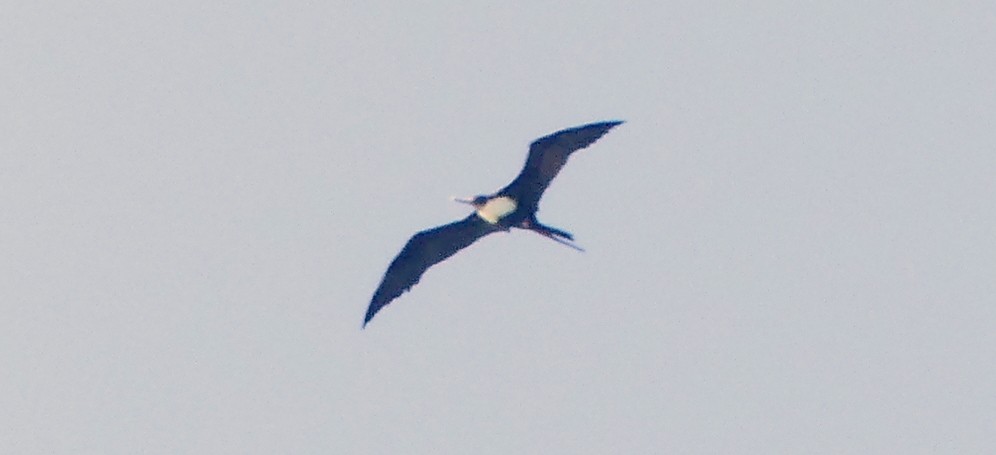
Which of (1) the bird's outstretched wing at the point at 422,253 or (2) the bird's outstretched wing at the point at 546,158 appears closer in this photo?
(2) the bird's outstretched wing at the point at 546,158

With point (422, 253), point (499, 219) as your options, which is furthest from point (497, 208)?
point (422, 253)

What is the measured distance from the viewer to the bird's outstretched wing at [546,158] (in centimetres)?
2327

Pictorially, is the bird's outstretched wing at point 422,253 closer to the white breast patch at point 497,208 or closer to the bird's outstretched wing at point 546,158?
the white breast patch at point 497,208

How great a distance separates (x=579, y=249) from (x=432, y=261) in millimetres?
2255

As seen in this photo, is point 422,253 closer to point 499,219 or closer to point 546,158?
point 499,219

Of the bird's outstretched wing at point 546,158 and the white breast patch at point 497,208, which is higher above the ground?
the bird's outstretched wing at point 546,158

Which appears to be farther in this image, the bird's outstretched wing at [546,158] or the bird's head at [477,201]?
the bird's head at [477,201]

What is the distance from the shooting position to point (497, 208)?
23.9 metres

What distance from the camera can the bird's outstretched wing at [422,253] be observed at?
24.5 m

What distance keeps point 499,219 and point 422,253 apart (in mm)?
1227

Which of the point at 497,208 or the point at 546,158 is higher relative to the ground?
the point at 546,158

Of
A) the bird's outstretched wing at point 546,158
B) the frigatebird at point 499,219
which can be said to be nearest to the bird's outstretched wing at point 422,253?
the frigatebird at point 499,219

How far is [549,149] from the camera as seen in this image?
23.5 m

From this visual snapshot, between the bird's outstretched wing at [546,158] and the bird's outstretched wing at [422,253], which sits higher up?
the bird's outstretched wing at [546,158]
